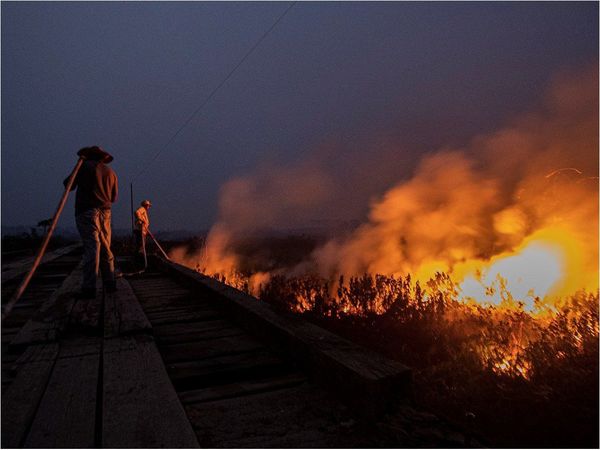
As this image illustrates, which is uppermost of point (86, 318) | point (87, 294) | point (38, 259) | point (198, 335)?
point (38, 259)

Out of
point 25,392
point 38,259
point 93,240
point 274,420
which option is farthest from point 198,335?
point 93,240

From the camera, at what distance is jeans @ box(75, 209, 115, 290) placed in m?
4.39

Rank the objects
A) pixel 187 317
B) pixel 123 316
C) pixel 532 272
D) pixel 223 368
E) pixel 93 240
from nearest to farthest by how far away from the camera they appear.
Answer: pixel 223 368, pixel 123 316, pixel 187 317, pixel 93 240, pixel 532 272

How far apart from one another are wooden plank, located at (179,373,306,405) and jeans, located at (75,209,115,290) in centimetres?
267

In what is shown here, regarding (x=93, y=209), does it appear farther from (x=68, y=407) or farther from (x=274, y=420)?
(x=274, y=420)

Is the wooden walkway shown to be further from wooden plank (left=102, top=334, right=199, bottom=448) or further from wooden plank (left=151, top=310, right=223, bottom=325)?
wooden plank (left=151, top=310, right=223, bottom=325)

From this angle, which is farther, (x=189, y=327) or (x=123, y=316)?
(x=189, y=327)

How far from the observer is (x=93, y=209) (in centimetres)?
460

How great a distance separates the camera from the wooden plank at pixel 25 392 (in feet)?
5.49

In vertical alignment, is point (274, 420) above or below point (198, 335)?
below

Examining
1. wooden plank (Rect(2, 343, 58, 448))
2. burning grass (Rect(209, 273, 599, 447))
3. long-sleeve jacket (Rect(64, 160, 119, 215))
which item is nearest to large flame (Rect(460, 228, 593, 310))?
burning grass (Rect(209, 273, 599, 447))

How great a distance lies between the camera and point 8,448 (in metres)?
1.57

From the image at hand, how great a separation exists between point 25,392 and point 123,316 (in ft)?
5.09

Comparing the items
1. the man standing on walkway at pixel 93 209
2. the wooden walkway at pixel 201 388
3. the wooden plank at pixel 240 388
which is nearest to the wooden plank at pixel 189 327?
the wooden walkway at pixel 201 388
